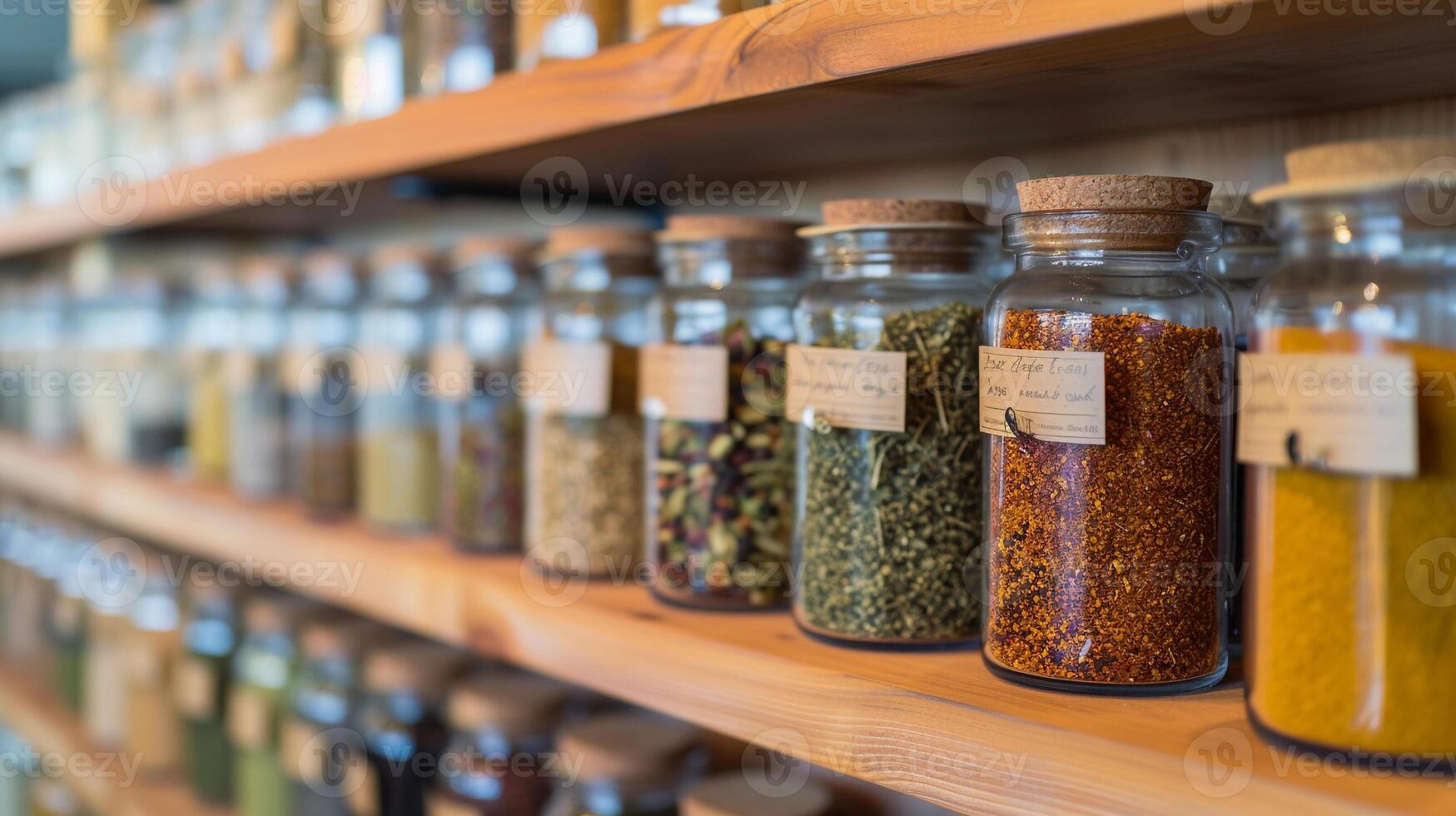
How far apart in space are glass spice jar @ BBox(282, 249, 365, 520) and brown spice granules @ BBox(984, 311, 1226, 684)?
80 centimetres

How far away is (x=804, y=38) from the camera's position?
594 mm

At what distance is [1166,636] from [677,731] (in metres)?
0.53

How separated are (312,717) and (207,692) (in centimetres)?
27

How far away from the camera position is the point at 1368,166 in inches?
18.3

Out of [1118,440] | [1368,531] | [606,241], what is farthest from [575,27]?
[1368,531]

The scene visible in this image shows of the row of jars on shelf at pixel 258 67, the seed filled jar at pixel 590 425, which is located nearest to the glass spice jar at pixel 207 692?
the row of jars on shelf at pixel 258 67

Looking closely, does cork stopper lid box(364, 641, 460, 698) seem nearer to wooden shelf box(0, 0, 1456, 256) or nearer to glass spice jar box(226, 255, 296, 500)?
glass spice jar box(226, 255, 296, 500)

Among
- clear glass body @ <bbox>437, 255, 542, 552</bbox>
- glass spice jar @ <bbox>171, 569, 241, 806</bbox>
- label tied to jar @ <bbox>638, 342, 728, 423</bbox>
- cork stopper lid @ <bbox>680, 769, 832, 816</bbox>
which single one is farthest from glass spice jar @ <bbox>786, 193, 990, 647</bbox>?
glass spice jar @ <bbox>171, 569, 241, 806</bbox>

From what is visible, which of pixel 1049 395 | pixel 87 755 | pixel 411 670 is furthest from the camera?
pixel 87 755

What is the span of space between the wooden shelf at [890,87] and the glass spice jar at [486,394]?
96mm

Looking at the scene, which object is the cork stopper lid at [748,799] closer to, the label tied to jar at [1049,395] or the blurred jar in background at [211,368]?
the label tied to jar at [1049,395]

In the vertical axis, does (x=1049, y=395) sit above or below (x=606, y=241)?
below

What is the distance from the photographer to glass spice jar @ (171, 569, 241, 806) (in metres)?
1.34

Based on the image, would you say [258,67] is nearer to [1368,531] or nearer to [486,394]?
[486,394]
